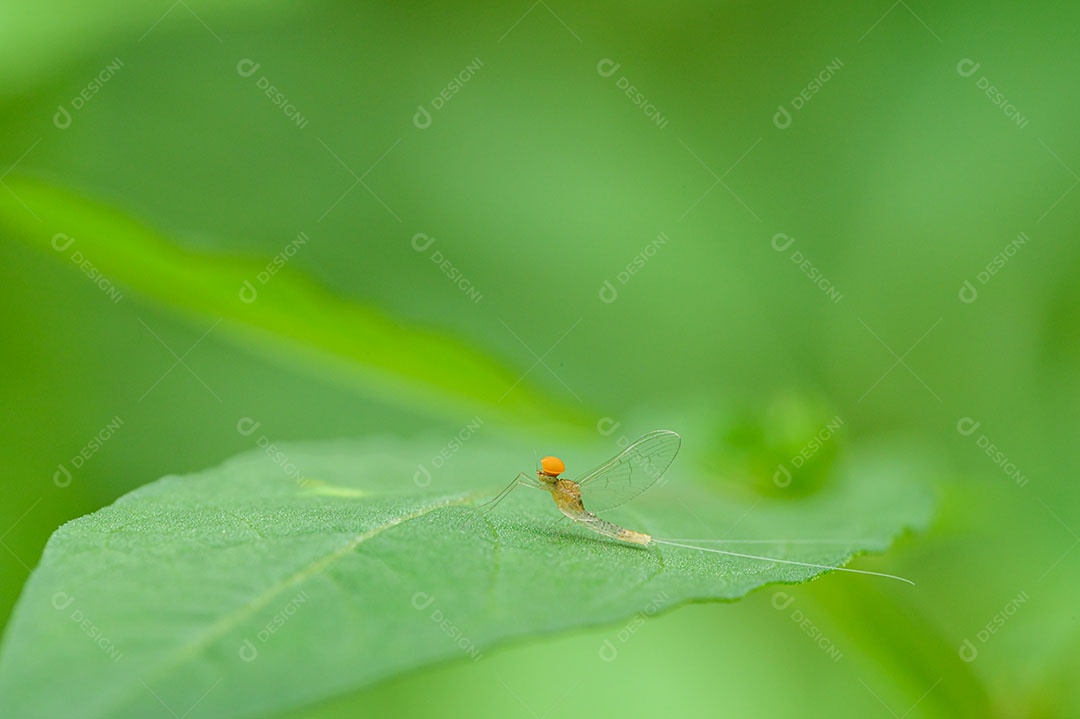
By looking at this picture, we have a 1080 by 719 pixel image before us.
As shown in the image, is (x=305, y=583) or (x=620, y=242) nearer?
(x=305, y=583)

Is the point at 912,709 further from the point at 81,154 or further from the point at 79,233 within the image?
the point at 81,154

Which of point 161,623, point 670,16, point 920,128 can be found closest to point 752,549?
point 161,623

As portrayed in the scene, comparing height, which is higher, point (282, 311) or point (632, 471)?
point (632, 471)

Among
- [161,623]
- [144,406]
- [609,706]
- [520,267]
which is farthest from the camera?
[520,267]

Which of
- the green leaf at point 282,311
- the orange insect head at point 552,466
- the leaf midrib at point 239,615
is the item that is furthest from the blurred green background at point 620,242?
the leaf midrib at point 239,615

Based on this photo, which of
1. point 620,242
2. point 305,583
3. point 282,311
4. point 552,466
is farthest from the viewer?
point 620,242

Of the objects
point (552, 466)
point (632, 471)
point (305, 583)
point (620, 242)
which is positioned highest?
point (620, 242)

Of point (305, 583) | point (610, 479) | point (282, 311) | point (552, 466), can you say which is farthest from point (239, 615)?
point (282, 311)

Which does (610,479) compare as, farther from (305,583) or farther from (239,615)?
(239,615)
